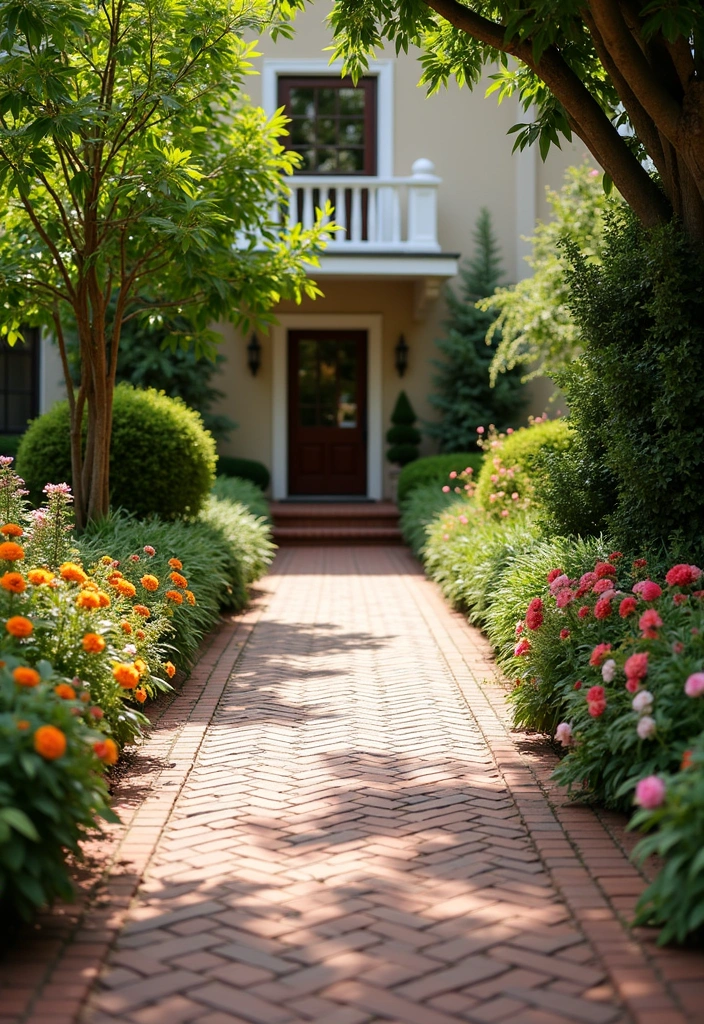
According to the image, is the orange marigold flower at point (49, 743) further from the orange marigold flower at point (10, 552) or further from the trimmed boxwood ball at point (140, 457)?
the trimmed boxwood ball at point (140, 457)

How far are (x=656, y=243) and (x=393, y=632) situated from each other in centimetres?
385

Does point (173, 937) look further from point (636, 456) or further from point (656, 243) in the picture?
point (656, 243)

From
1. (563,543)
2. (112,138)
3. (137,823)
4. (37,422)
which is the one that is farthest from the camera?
(37,422)

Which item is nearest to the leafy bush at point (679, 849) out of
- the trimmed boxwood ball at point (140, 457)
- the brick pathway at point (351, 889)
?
the brick pathway at point (351, 889)

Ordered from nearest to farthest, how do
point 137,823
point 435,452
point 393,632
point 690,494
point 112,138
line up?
point 137,823 < point 690,494 < point 112,138 < point 393,632 < point 435,452

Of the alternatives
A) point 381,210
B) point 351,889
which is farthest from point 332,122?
point 351,889

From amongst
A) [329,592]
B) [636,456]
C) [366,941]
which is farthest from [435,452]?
[366,941]

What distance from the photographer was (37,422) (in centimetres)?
1004

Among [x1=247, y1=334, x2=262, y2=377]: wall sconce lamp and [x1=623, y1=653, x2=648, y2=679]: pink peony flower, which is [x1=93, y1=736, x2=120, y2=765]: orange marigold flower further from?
[x1=247, y1=334, x2=262, y2=377]: wall sconce lamp

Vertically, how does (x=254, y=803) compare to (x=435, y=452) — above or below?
below

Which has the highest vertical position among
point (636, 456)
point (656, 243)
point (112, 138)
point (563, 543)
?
point (112, 138)

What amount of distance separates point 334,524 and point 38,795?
12137mm

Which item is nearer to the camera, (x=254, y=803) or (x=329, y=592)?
(x=254, y=803)

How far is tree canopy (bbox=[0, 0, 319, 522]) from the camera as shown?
6.30 m
